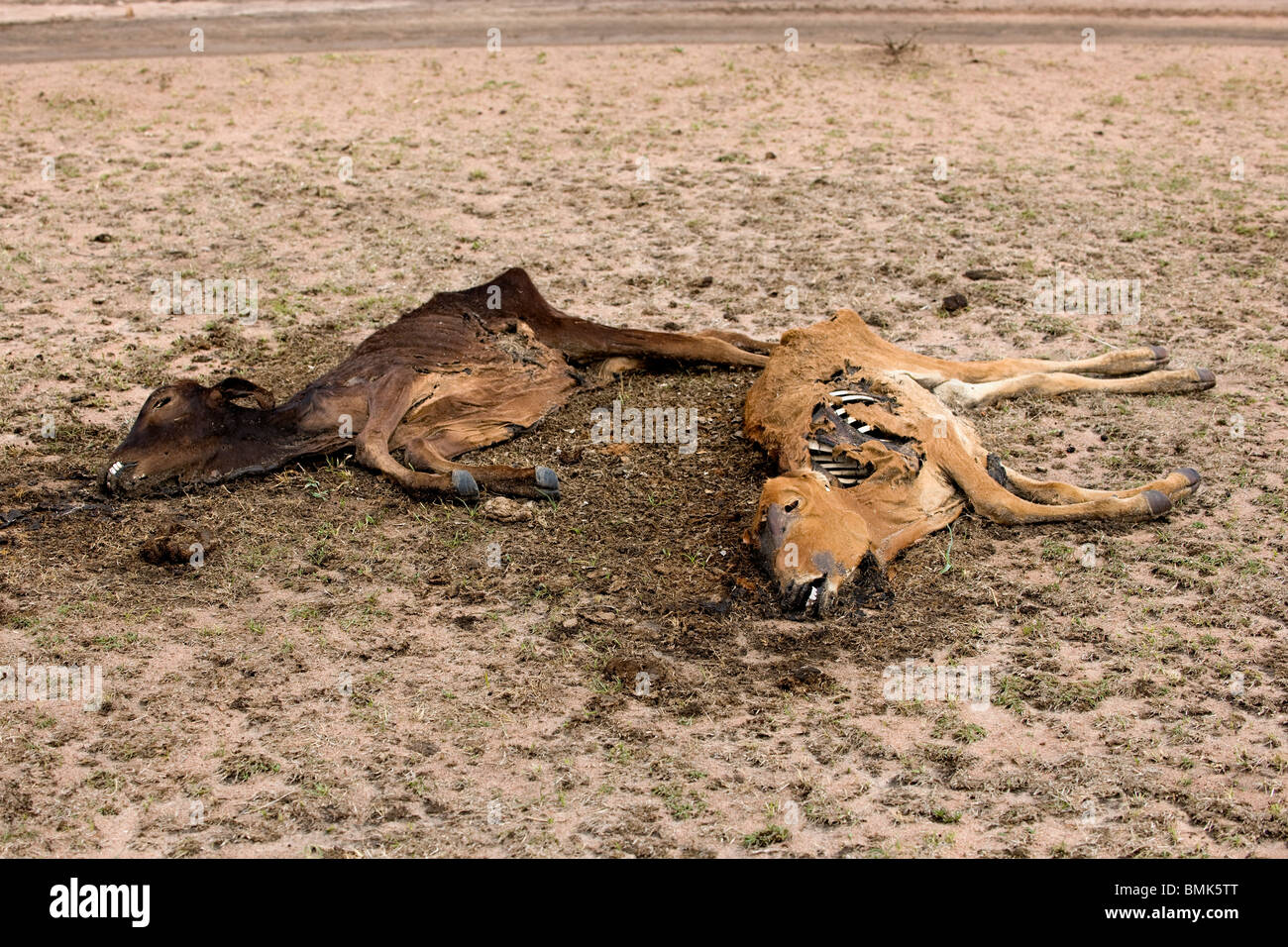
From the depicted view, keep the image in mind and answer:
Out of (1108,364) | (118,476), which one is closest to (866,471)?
(1108,364)

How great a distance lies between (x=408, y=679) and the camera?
4.26 m

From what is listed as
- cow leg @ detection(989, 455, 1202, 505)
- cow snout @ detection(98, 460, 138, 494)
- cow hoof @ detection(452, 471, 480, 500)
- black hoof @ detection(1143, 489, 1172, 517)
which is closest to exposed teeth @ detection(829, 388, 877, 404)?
cow leg @ detection(989, 455, 1202, 505)

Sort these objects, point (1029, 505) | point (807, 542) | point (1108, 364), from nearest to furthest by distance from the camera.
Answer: point (807, 542), point (1029, 505), point (1108, 364)

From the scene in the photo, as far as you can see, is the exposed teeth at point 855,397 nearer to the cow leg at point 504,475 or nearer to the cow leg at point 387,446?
the cow leg at point 504,475

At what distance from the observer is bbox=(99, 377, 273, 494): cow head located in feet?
17.3

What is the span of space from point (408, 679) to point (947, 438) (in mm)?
2508

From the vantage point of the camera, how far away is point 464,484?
529 centimetres

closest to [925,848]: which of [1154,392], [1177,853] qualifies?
[1177,853]

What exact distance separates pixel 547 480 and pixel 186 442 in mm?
1625

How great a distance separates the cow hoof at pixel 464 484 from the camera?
5.29 metres

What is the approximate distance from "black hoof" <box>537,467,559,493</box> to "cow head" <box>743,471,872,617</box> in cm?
114

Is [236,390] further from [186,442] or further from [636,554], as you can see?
[636,554]

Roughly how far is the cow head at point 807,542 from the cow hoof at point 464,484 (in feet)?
4.58
